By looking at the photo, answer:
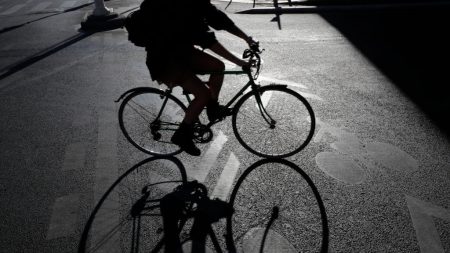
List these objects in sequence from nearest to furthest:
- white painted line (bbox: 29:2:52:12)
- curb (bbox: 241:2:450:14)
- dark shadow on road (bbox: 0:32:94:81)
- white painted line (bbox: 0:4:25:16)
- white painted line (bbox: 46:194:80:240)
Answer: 1. white painted line (bbox: 46:194:80:240)
2. dark shadow on road (bbox: 0:32:94:81)
3. curb (bbox: 241:2:450:14)
4. white painted line (bbox: 0:4:25:16)
5. white painted line (bbox: 29:2:52:12)

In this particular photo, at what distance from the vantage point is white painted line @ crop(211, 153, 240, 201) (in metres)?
3.87

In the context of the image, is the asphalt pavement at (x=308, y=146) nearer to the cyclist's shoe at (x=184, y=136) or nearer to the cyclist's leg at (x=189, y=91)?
the cyclist's shoe at (x=184, y=136)

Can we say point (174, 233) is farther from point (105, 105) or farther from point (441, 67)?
point (441, 67)

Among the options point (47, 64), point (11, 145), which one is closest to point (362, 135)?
point (11, 145)

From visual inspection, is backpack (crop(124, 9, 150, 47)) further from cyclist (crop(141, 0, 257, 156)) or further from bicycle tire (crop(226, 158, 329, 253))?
bicycle tire (crop(226, 158, 329, 253))

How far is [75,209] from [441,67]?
23.5 ft

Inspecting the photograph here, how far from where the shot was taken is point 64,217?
142 inches

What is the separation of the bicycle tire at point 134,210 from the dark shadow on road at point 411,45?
3.99m

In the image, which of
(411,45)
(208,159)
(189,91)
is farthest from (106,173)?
(411,45)

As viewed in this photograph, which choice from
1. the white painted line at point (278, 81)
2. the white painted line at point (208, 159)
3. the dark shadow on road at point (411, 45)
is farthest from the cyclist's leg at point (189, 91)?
the dark shadow on road at point (411, 45)

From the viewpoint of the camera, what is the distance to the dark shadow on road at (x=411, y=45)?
602 cm

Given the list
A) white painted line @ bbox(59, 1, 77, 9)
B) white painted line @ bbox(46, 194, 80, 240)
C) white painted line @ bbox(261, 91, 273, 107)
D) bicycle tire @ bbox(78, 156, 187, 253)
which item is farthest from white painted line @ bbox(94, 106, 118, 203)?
white painted line @ bbox(59, 1, 77, 9)

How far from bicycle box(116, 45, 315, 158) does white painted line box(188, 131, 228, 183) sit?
0.84 ft

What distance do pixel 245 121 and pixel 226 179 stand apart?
0.99 m
